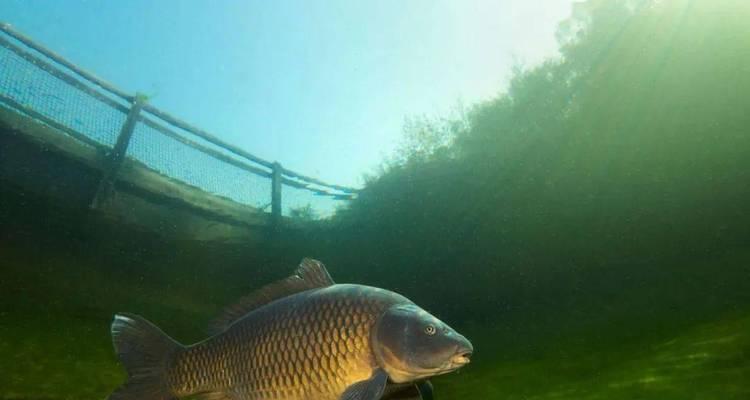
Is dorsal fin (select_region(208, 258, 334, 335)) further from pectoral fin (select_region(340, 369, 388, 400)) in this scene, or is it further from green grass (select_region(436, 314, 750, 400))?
green grass (select_region(436, 314, 750, 400))

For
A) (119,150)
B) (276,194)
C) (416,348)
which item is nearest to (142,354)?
(416,348)

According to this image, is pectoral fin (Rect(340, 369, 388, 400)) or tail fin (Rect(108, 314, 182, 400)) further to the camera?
tail fin (Rect(108, 314, 182, 400))

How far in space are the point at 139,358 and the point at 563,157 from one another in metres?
15.6

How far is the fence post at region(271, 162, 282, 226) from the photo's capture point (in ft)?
49.0

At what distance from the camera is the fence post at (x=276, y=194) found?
1492 centimetres

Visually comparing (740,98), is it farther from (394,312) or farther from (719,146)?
(394,312)

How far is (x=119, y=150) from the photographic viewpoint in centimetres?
1177

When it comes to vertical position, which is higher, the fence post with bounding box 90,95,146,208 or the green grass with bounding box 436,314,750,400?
the fence post with bounding box 90,95,146,208

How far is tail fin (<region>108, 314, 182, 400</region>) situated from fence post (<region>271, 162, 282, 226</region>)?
12.3m

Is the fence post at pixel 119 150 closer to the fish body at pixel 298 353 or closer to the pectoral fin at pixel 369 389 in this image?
the fish body at pixel 298 353

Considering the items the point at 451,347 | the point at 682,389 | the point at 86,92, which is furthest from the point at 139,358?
the point at 86,92

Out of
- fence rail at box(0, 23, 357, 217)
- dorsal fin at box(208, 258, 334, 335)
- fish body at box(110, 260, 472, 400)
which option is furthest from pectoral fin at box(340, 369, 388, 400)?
fence rail at box(0, 23, 357, 217)

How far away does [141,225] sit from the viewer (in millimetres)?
13516

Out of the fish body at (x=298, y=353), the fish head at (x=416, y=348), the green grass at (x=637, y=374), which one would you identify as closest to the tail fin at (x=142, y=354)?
the fish body at (x=298, y=353)
